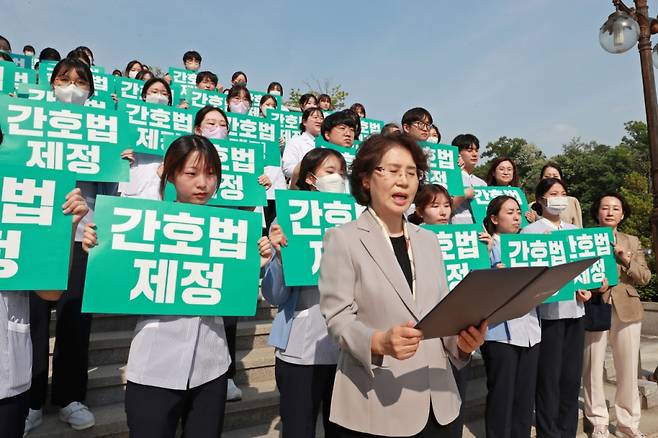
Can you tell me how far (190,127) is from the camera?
600cm

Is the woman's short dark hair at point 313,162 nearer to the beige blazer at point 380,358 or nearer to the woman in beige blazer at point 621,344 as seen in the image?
the beige blazer at point 380,358

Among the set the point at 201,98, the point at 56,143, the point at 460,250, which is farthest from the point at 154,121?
the point at 460,250

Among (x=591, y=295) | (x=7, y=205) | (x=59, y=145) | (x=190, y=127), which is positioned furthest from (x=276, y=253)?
(x=190, y=127)

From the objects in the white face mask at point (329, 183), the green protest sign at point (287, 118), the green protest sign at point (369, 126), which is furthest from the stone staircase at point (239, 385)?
the green protest sign at point (369, 126)

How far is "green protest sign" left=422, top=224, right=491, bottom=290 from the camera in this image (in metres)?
3.54

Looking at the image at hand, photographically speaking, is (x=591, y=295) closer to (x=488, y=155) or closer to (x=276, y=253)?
(x=276, y=253)

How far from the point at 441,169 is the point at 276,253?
331cm

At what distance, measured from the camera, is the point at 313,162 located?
3076 millimetres

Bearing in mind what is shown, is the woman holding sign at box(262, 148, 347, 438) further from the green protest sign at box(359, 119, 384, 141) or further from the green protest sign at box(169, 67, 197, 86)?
the green protest sign at box(169, 67, 197, 86)

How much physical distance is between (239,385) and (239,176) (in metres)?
1.88

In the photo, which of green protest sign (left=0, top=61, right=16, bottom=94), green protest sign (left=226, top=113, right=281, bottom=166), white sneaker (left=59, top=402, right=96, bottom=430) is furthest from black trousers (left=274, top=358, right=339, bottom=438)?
green protest sign (left=0, top=61, right=16, bottom=94)

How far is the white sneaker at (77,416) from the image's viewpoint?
2.97m

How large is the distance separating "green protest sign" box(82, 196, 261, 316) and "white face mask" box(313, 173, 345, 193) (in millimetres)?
699

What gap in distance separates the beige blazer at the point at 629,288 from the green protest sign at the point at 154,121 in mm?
4914
